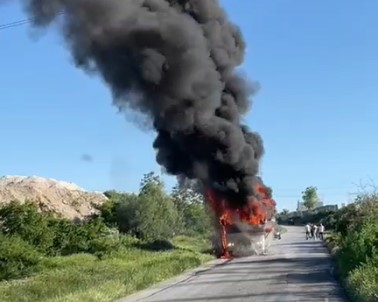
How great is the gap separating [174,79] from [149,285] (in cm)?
1165

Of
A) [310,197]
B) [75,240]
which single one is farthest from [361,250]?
[310,197]

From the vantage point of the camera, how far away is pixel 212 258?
3991cm

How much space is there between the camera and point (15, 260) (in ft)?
103

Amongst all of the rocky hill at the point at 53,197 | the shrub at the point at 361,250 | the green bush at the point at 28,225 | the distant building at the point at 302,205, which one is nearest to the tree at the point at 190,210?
the rocky hill at the point at 53,197

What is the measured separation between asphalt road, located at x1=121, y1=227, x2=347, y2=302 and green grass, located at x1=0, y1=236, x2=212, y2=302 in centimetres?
87

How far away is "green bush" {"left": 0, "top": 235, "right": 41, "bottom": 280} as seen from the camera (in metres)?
30.7

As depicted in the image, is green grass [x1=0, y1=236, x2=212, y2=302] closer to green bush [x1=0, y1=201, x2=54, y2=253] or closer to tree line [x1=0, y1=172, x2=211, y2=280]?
tree line [x1=0, y1=172, x2=211, y2=280]

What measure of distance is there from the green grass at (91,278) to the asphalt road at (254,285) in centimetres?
87

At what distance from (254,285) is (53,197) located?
42869 millimetres

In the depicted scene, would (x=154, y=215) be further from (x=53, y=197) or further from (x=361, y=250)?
(x=361, y=250)

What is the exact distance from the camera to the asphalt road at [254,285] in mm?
18656

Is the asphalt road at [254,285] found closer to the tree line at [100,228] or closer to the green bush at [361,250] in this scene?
the green bush at [361,250]

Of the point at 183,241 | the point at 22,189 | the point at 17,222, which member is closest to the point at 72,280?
the point at 17,222

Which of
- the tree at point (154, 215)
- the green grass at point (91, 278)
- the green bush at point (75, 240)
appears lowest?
the green grass at point (91, 278)
